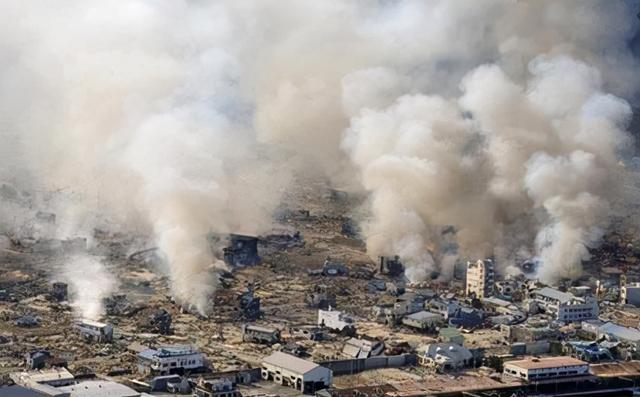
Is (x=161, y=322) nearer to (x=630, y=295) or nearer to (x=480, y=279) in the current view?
(x=480, y=279)

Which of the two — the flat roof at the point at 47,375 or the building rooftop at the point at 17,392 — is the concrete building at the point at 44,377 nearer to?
the flat roof at the point at 47,375

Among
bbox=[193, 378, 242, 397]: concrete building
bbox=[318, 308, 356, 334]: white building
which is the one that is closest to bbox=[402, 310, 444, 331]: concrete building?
bbox=[318, 308, 356, 334]: white building

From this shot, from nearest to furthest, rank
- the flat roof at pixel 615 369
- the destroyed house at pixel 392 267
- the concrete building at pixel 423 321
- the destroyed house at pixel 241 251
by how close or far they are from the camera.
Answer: the flat roof at pixel 615 369 → the concrete building at pixel 423 321 → the destroyed house at pixel 241 251 → the destroyed house at pixel 392 267

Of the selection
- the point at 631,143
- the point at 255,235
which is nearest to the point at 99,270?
the point at 255,235

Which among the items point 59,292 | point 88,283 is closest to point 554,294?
point 88,283

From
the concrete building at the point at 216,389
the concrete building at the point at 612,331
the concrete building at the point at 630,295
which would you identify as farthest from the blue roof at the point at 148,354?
the concrete building at the point at 630,295

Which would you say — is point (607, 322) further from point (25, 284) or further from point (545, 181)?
point (25, 284)
